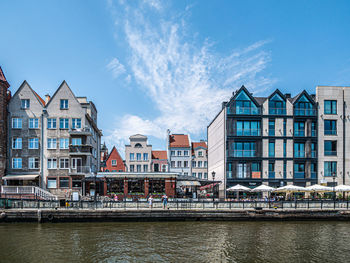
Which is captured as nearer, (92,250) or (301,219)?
(92,250)

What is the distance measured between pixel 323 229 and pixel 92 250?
2067cm

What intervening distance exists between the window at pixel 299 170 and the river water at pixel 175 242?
20.4 metres

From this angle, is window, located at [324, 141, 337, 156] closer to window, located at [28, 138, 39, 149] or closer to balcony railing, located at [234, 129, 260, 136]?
balcony railing, located at [234, 129, 260, 136]

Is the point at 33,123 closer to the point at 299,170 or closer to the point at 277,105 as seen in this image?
the point at 277,105

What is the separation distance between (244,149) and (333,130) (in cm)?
1518

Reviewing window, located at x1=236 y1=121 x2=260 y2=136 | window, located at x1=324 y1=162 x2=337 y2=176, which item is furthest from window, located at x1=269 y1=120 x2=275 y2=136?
window, located at x1=324 y1=162 x2=337 y2=176

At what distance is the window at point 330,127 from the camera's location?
5288 cm

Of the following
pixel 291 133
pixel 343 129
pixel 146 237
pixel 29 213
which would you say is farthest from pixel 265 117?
pixel 29 213

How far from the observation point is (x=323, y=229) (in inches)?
1149

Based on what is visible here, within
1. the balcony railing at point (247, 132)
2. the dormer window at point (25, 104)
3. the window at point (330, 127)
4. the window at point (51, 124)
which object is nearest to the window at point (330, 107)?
the window at point (330, 127)

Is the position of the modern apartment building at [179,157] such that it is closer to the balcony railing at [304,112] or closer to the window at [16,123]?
the balcony railing at [304,112]

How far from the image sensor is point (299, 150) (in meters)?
52.7

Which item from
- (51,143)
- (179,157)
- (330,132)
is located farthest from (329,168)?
(51,143)

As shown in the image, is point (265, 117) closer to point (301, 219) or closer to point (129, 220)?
point (301, 219)
